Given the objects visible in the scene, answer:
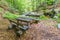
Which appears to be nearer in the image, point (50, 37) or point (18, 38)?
→ point (18, 38)

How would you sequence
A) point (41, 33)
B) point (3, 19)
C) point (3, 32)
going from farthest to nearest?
point (3, 19), point (41, 33), point (3, 32)

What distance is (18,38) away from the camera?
23.0 ft

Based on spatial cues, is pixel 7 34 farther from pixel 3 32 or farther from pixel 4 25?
pixel 4 25

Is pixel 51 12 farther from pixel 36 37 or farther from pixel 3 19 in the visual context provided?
pixel 36 37

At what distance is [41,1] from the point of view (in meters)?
20.0

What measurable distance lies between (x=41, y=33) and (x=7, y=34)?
1.92 meters

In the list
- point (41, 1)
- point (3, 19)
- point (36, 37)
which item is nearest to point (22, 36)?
point (36, 37)

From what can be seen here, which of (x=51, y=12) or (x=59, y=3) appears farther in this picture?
(x=59, y=3)

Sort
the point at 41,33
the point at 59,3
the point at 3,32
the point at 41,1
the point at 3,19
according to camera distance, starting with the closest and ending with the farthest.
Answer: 1. the point at 3,32
2. the point at 41,33
3. the point at 3,19
4. the point at 59,3
5. the point at 41,1

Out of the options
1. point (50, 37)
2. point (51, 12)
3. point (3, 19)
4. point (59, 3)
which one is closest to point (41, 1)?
point (59, 3)

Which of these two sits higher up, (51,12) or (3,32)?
(3,32)

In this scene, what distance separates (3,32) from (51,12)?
8.74 metres

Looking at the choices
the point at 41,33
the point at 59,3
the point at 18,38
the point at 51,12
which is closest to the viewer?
the point at 18,38

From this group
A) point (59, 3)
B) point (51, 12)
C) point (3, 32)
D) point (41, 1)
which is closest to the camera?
point (3, 32)
